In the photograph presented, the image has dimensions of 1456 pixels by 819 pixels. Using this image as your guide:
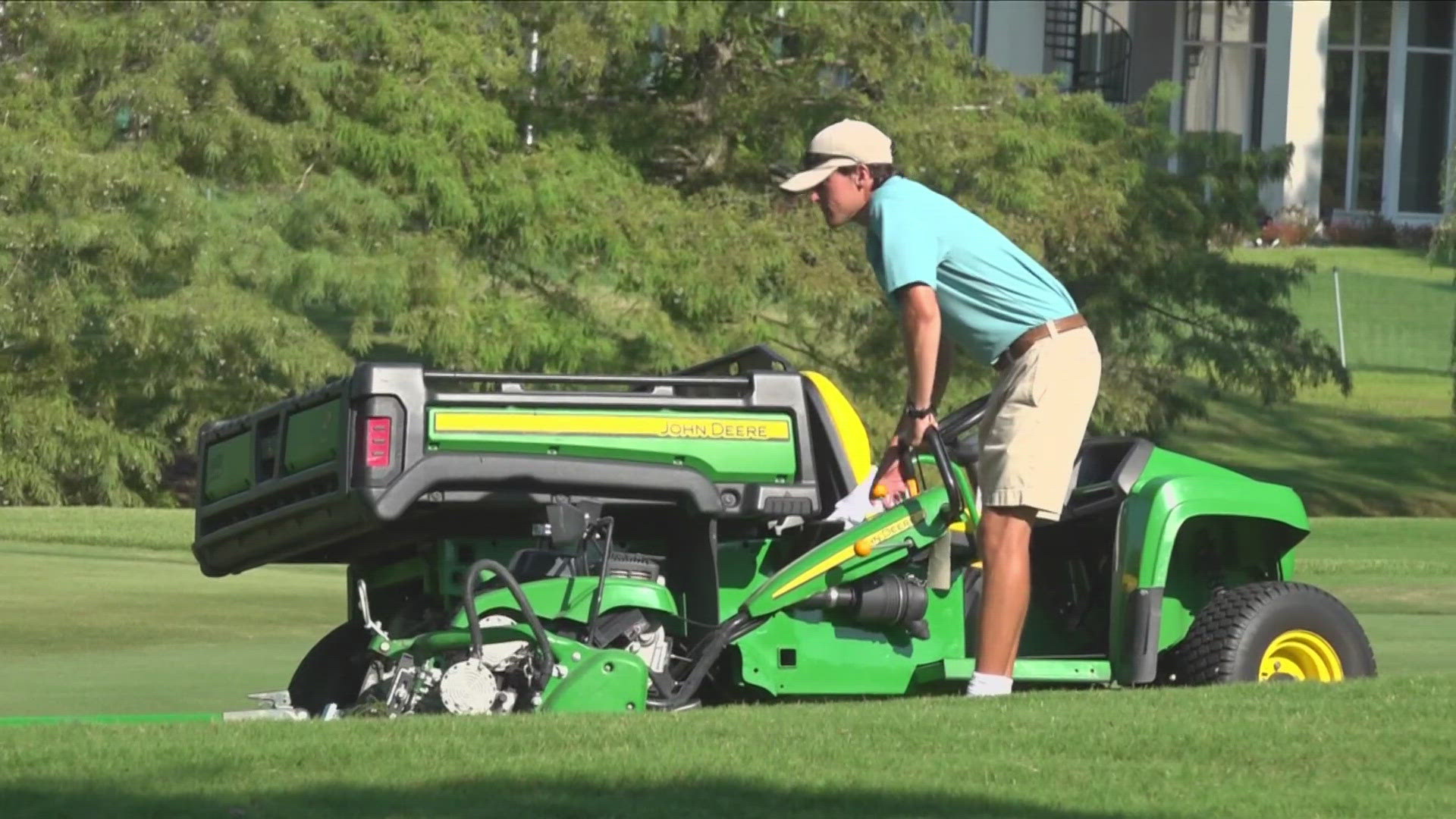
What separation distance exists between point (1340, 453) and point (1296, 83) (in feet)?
53.2

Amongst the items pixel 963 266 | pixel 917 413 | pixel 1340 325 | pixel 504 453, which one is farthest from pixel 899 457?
pixel 1340 325

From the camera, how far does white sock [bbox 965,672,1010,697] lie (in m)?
7.04

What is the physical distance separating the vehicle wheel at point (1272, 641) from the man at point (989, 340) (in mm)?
755

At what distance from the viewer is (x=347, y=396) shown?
665cm

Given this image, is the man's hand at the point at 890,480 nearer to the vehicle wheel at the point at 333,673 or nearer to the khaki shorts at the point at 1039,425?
the khaki shorts at the point at 1039,425

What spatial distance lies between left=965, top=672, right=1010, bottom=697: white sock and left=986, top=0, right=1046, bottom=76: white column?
36436 mm

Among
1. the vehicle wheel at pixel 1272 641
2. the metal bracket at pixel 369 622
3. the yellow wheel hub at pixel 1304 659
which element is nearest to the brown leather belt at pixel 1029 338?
the vehicle wheel at pixel 1272 641

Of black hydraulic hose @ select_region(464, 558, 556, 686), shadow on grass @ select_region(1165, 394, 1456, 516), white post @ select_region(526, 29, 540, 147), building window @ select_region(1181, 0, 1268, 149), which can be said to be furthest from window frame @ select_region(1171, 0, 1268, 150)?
black hydraulic hose @ select_region(464, 558, 556, 686)

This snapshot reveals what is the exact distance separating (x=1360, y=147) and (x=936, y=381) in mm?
42513

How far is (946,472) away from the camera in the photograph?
278 inches

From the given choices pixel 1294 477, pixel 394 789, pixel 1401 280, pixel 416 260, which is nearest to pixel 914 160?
pixel 416 260

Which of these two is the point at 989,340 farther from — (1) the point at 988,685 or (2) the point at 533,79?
(2) the point at 533,79

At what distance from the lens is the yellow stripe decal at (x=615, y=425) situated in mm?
6691

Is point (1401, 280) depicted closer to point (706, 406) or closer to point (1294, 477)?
point (1294, 477)
